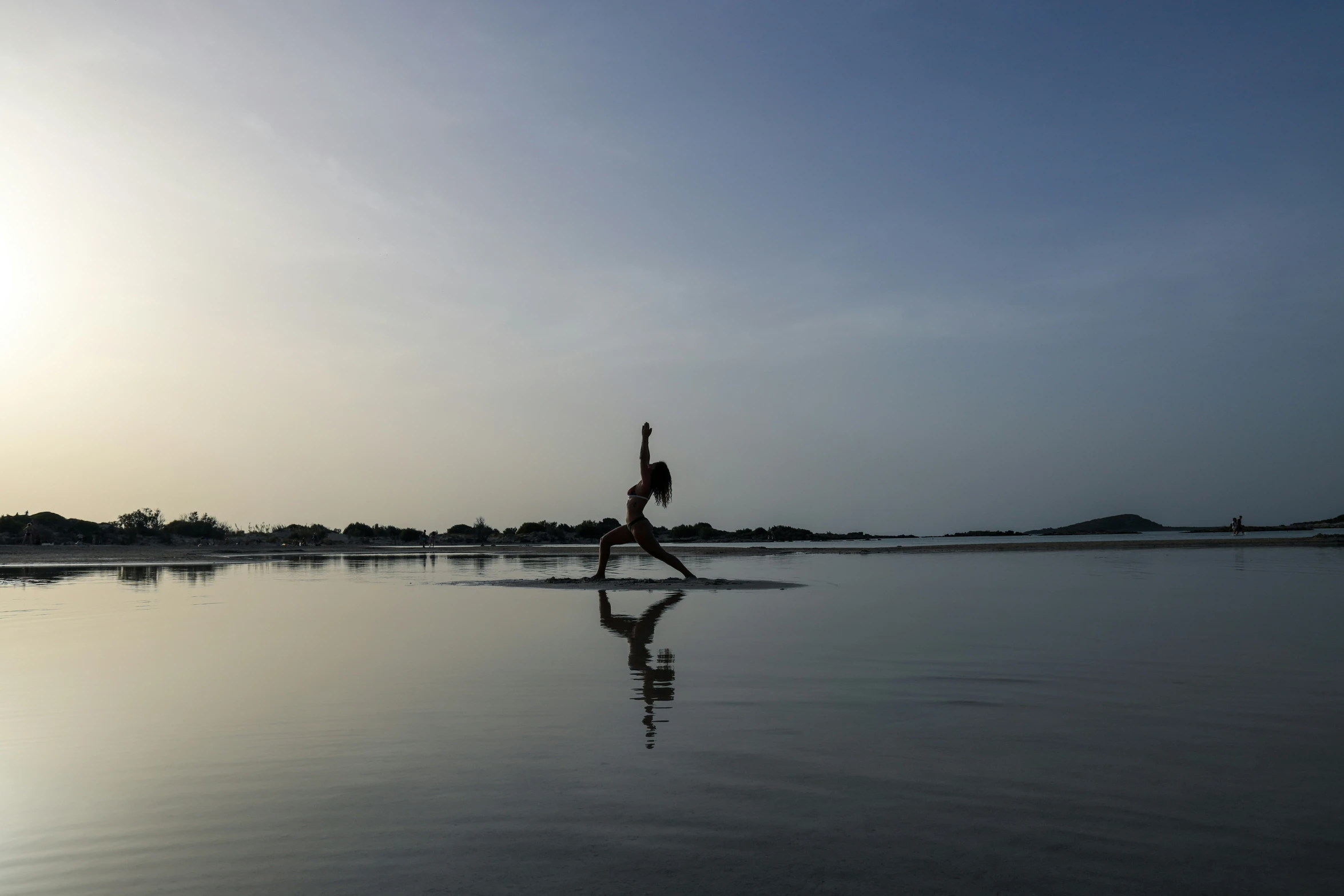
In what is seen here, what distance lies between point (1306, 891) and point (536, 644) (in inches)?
292

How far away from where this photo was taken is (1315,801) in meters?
3.70

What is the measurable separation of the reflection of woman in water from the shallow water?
0.06 metres

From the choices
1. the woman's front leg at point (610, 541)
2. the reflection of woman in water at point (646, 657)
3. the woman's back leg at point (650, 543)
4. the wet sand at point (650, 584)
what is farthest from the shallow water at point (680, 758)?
the woman's front leg at point (610, 541)

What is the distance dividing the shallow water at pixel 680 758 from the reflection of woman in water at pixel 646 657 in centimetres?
6

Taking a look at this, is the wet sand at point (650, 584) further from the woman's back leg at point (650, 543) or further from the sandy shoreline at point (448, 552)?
the sandy shoreline at point (448, 552)

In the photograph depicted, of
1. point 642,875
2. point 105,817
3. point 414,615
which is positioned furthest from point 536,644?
point 642,875

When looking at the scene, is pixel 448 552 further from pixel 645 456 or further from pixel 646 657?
pixel 646 657

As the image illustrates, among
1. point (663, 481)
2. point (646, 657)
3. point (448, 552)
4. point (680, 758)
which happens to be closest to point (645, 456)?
point (663, 481)

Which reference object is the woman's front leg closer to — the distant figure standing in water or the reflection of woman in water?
the distant figure standing in water

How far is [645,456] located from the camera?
18641 mm

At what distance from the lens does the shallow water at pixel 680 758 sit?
3.10 meters

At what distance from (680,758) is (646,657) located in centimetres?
375

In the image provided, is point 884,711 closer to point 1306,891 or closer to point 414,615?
point 1306,891

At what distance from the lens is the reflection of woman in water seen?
613cm
